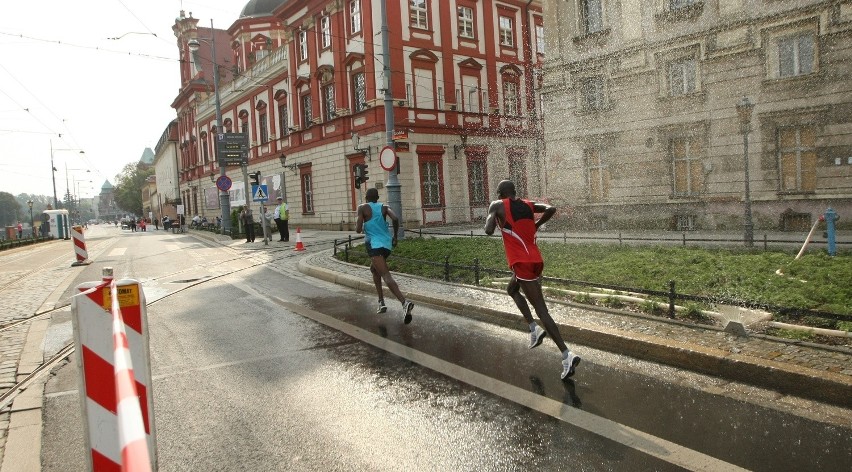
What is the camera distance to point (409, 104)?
26469 millimetres

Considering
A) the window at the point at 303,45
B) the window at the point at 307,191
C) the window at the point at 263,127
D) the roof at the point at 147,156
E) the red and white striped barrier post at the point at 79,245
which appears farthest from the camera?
the roof at the point at 147,156

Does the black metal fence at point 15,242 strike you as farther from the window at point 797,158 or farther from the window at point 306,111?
the window at point 797,158

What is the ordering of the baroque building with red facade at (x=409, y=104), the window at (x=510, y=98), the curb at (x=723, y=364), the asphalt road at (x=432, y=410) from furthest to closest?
the window at (x=510, y=98) → the baroque building with red facade at (x=409, y=104) → the curb at (x=723, y=364) → the asphalt road at (x=432, y=410)

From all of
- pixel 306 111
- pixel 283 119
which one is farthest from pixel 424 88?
pixel 283 119

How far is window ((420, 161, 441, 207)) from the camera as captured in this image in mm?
26922

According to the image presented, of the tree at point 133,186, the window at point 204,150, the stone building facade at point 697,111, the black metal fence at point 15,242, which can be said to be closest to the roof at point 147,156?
the tree at point 133,186

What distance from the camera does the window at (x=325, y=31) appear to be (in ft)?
95.2

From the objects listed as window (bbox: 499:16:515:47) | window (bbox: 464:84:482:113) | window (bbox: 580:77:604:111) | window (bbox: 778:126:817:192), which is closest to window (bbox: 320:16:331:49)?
window (bbox: 464:84:482:113)

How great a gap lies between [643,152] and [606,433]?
50.4 ft

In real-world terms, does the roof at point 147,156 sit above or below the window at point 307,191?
above

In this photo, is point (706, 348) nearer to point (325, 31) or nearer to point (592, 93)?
point (592, 93)

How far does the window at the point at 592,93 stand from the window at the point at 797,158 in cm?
539

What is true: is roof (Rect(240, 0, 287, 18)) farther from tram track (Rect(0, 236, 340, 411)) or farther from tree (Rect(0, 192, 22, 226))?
tree (Rect(0, 192, 22, 226))

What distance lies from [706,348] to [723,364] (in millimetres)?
274
